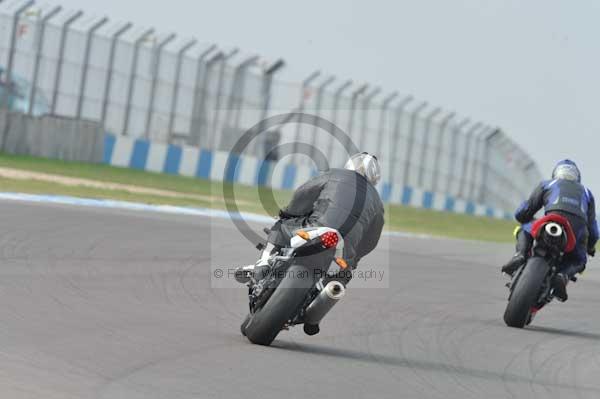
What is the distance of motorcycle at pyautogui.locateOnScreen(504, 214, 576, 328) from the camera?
965 centimetres

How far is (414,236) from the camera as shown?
21.9 metres

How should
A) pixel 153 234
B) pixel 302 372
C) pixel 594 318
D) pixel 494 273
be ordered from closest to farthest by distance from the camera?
pixel 302 372 < pixel 594 318 < pixel 153 234 < pixel 494 273

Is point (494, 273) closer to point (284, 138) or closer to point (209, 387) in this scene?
point (209, 387)

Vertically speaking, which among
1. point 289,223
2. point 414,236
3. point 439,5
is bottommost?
point 414,236

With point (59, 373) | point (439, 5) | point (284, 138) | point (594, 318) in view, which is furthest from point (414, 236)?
point (439, 5)

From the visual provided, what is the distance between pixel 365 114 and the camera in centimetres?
3759

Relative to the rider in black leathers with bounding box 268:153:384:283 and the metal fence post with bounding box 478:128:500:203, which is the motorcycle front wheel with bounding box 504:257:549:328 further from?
the metal fence post with bounding box 478:128:500:203

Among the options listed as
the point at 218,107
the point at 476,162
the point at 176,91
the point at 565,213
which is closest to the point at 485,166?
the point at 476,162

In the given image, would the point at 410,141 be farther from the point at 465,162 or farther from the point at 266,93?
the point at 266,93

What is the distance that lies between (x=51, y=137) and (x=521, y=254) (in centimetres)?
1731

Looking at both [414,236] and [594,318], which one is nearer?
[594,318]

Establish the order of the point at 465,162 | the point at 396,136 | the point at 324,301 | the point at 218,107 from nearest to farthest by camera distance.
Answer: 1. the point at 324,301
2. the point at 218,107
3. the point at 396,136
4. the point at 465,162

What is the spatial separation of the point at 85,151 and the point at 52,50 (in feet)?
9.01

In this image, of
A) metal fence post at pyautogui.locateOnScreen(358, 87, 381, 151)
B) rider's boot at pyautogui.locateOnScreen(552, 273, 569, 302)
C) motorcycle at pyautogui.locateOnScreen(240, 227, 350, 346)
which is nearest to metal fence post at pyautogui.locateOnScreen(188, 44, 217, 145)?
metal fence post at pyautogui.locateOnScreen(358, 87, 381, 151)
